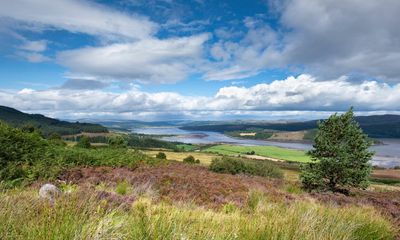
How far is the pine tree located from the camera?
69.1 ft

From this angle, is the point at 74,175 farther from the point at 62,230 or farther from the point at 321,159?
the point at 321,159

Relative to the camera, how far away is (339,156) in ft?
69.6

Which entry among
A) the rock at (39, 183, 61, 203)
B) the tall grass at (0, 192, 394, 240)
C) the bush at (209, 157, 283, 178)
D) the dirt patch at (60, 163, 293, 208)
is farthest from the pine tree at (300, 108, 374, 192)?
the rock at (39, 183, 61, 203)

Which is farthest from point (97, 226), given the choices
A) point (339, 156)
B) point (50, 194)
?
point (339, 156)

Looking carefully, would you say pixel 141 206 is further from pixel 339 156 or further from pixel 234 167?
pixel 234 167

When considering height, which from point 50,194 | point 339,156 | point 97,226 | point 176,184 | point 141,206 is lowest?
point 176,184

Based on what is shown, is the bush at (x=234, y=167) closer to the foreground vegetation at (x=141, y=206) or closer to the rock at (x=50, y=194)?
the foreground vegetation at (x=141, y=206)

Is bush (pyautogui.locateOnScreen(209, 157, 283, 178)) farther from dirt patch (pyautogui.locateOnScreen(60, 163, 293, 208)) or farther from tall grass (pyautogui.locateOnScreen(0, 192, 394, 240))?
tall grass (pyautogui.locateOnScreen(0, 192, 394, 240))

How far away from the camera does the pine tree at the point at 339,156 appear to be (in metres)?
21.1

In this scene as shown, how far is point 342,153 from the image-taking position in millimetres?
21109

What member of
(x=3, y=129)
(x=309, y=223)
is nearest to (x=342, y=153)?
(x=309, y=223)

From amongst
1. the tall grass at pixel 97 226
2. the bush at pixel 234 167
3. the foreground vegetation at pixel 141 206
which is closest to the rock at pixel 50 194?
the foreground vegetation at pixel 141 206

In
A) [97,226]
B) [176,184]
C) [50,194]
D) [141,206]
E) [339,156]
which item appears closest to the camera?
[97,226]

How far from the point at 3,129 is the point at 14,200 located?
9.67 m
